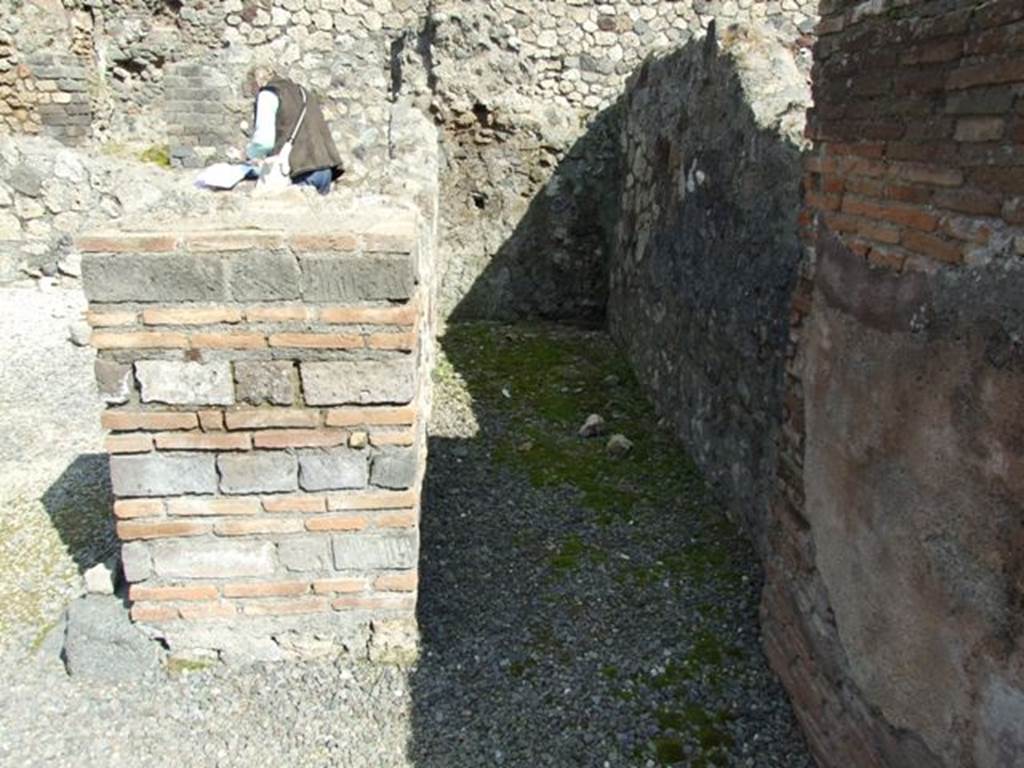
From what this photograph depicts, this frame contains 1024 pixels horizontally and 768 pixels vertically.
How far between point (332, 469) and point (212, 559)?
1.97 ft

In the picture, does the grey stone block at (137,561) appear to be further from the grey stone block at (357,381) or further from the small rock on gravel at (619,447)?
the small rock on gravel at (619,447)

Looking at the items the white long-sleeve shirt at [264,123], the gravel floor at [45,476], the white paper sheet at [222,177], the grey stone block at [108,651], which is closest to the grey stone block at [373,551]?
the grey stone block at [108,651]

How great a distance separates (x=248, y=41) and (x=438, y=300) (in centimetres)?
549

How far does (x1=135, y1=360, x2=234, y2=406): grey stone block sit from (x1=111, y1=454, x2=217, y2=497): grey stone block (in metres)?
0.23

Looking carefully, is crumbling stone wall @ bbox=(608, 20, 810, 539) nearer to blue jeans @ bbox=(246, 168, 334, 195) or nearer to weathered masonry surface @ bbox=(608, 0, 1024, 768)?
weathered masonry surface @ bbox=(608, 0, 1024, 768)

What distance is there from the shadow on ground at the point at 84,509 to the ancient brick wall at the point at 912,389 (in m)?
3.27

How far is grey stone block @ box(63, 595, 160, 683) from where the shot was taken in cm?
316

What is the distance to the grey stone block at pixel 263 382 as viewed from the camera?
285 cm

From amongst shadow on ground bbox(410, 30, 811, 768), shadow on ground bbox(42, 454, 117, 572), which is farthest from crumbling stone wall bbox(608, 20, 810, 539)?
shadow on ground bbox(42, 454, 117, 572)

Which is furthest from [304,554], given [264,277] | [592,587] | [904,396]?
[904,396]

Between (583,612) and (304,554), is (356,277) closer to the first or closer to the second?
(304,554)

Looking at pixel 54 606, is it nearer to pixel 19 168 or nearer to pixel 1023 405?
pixel 1023 405

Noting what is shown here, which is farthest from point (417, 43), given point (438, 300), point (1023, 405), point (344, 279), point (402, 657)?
point (1023, 405)

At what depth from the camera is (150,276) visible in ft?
8.95
